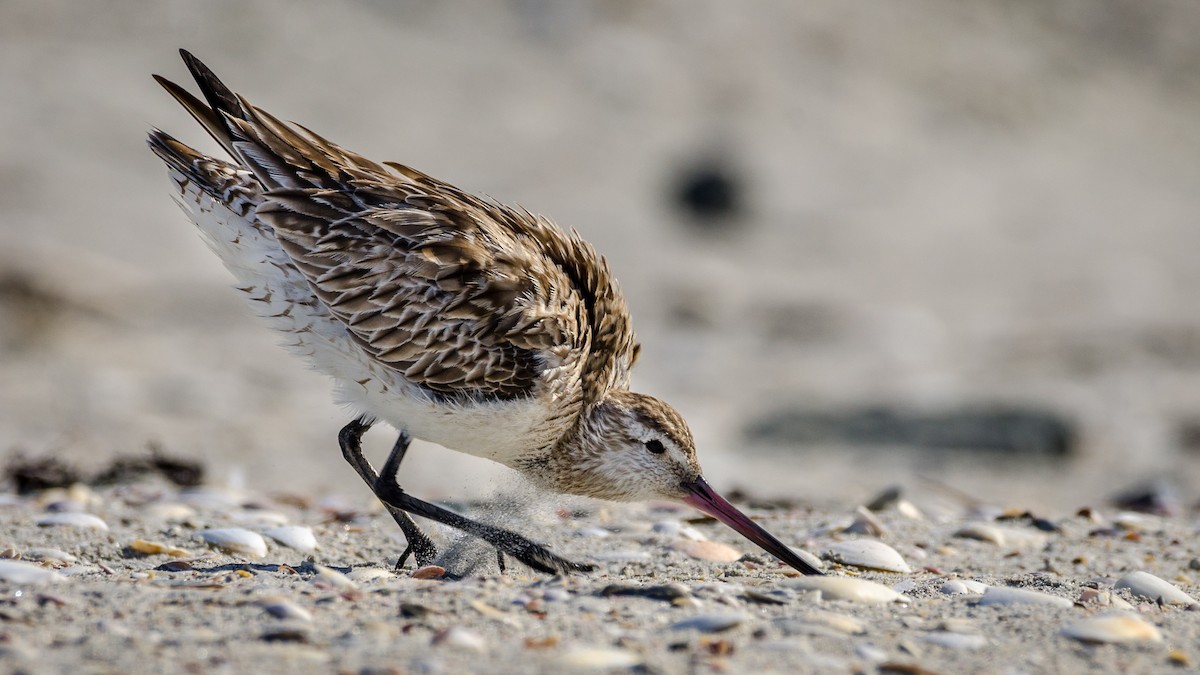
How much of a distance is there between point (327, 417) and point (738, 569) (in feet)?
22.3

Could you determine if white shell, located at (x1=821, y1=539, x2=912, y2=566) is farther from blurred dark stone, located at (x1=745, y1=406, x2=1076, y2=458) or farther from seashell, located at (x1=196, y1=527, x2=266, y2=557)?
blurred dark stone, located at (x1=745, y1=406, x2=1076, y2=458)

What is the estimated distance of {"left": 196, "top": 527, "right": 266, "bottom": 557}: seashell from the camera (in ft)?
18.0

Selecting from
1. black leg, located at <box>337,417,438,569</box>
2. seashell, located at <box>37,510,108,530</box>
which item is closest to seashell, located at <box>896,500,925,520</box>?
black leg, located at <box>337,417,438,569</box>

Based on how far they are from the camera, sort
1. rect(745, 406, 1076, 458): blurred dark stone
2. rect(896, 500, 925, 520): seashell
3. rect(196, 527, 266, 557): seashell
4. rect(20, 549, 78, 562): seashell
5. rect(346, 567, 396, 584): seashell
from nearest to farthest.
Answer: rect(346, 567, 396, 584): seashell
rect(20, 549, 78, 562): seashell
rect(196, 527, 266, 557): seashell
rect(896, 500, 925, 520): seashell
rect(745, 406, 1076, 458): blurred dark stone

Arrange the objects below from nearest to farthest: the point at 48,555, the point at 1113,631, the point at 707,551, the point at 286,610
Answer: the point at 286,610
the point at 1113,631
the point at 48,555
the point at 707,551

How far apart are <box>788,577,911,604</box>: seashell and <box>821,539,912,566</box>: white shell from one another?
856mm

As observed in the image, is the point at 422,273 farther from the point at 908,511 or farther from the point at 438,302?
the point at 908,511

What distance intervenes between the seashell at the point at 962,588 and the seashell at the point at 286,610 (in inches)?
93.6

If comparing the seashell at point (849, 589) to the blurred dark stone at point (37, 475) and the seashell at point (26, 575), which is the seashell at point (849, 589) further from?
the blurred dark stone at point (37, 475)

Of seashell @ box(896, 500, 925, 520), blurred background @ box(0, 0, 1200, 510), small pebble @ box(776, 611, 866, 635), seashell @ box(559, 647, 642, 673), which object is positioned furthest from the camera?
blurred background @ box(0, 0, 1200, 510)

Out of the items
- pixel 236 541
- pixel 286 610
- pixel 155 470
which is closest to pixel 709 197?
pixel 155 470

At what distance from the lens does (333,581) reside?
4504 millimetres

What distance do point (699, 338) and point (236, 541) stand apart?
12.9 meters

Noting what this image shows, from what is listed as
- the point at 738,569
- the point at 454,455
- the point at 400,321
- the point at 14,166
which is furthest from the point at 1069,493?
the point at 14,166
